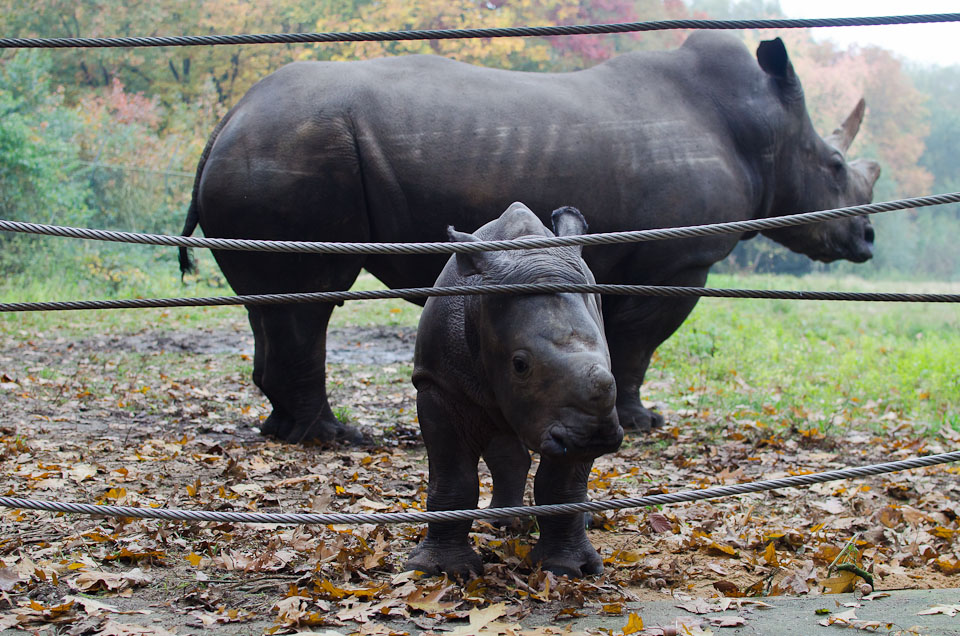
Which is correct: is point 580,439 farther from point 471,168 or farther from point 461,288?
point 471,168

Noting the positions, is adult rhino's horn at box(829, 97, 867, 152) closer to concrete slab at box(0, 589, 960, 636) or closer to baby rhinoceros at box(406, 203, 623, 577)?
baby rhinoceros at box(406, 203, 623, 577)

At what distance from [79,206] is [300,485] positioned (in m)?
14.3

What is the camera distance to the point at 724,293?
3.20 m

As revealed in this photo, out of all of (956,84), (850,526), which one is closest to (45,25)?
(850,526)

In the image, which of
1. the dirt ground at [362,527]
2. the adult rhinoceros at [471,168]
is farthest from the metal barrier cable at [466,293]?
the adult rhinoceros at [471,168]

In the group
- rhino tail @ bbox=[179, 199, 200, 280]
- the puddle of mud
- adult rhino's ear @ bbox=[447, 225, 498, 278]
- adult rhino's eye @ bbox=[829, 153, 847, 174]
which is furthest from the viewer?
the puddle of mud

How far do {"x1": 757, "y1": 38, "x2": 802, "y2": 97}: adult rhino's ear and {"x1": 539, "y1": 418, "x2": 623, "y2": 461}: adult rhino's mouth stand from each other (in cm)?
452

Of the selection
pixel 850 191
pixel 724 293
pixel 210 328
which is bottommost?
pixel 210 328

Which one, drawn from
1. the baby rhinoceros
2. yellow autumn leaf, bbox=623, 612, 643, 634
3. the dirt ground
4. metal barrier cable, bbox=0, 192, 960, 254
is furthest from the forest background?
yellow autumn leaf, bbox=623, 612, 643, 634

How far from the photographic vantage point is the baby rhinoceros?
3045 millimetres

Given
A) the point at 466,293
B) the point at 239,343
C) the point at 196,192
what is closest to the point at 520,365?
the point at 466,293

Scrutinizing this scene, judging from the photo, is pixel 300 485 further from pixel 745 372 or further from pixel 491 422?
pixel 745 372

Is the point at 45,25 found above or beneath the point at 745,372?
above

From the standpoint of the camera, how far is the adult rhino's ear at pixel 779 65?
265 inches
